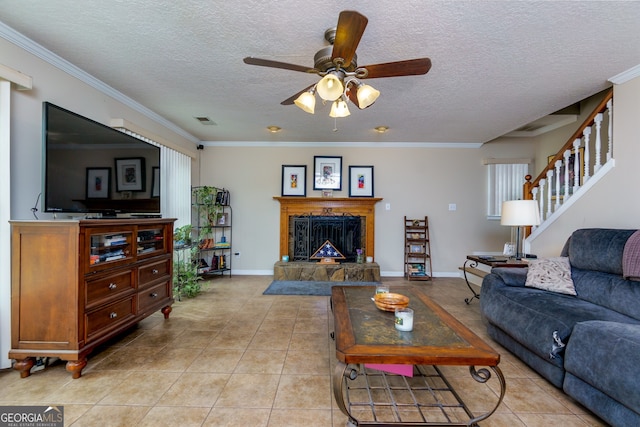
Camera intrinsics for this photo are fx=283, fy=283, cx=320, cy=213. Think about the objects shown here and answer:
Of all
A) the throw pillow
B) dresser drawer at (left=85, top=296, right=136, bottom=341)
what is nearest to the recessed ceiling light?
dresser drawer at (left=85, top=296, right=136, bottom=341)

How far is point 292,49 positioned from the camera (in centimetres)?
215

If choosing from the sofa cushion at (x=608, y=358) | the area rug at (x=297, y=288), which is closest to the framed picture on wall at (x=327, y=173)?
the area rug at (x=297, y=288)

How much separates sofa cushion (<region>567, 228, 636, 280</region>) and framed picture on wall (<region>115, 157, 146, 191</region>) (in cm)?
407

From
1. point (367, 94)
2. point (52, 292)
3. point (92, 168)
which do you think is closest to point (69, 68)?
point (92, 168)

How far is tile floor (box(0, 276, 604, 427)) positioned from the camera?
1573 millimetres

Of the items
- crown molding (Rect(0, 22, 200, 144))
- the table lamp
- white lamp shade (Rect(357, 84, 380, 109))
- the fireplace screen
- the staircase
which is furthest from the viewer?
the fireplace screen

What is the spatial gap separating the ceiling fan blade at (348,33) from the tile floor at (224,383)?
6.74 feet

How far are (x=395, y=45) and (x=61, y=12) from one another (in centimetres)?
221

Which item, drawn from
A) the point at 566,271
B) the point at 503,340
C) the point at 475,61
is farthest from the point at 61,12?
the point at 566,271

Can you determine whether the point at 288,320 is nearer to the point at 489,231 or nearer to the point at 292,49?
the point at 292,49

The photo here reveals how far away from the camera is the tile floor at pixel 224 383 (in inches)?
61.9

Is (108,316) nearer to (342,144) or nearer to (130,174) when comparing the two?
(130,174)

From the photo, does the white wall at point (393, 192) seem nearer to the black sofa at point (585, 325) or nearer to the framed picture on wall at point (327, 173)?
the framed picture on wall at point (327, 173)

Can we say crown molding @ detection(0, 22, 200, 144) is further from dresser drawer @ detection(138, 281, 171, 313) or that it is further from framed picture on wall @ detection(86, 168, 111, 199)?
dresser drawer @ detection(138, 281, 171, 313)
